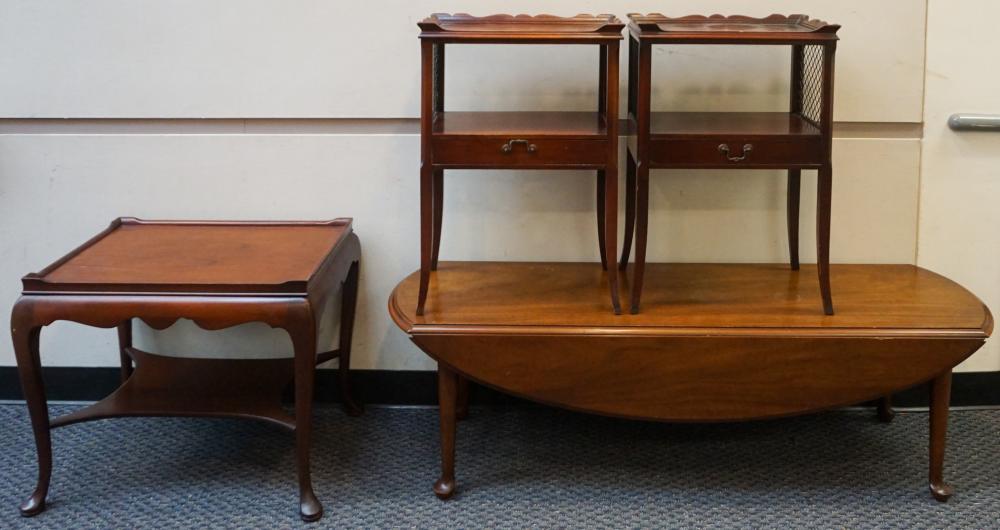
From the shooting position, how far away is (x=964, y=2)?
8.87ft

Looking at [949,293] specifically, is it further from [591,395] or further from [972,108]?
[591,395]

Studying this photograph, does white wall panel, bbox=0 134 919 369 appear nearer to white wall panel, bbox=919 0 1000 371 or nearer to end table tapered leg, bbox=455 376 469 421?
white wall panel, bbox=919 0 1000 371

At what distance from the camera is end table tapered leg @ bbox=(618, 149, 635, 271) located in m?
2.71

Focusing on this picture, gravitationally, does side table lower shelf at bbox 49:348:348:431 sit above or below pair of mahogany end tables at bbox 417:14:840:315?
below

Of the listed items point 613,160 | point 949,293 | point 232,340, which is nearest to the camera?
point 613,160

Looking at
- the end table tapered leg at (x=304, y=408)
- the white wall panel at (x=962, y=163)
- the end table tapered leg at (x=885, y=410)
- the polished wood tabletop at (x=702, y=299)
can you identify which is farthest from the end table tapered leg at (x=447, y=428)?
the white wall panel at (x=962, y=163)

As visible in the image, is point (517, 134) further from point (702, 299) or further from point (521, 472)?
point (521, 472)

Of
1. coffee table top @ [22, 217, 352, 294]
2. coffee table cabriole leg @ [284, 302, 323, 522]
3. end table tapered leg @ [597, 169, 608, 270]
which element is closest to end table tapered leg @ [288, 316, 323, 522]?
coffee table cabriole leg @ [284, 302, 323, 522]

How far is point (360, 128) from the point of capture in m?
2.84

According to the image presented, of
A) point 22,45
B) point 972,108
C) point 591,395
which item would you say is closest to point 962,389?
point 972,108

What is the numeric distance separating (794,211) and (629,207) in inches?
16.5

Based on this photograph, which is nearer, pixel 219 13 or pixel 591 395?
pixel 591 395

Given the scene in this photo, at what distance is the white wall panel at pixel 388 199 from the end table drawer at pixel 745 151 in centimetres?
41

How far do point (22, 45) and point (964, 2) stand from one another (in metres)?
2.43
